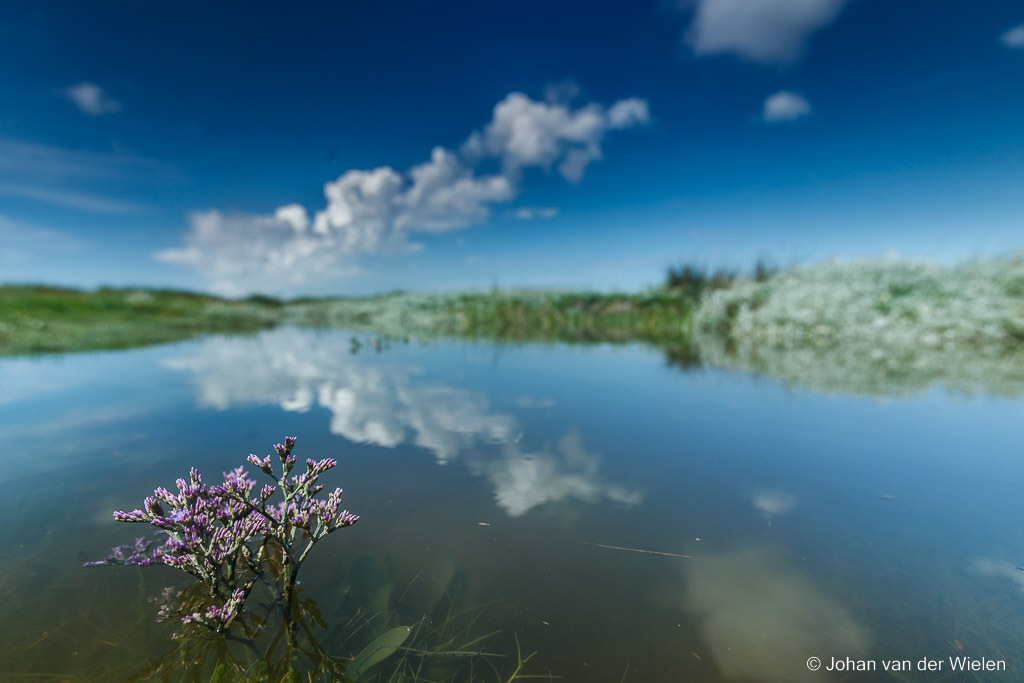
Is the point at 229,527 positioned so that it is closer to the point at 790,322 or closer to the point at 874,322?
the point at 790,322

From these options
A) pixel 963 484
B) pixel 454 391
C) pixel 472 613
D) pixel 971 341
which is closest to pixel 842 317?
pixel 971 341

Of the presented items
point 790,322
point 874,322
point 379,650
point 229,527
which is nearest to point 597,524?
point 379,650

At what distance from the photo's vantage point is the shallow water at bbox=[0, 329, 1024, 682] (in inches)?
52.1

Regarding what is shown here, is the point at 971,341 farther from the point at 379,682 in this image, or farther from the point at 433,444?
the point at 379,682

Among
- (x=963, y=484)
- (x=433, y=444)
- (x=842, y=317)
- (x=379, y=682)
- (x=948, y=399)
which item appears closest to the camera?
(x=379, y=682)

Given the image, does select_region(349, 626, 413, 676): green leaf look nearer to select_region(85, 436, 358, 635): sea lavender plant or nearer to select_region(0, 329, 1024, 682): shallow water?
select_region(0, 329, 1024, 682): shallow water

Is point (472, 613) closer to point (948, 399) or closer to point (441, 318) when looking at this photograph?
point (948, 399)

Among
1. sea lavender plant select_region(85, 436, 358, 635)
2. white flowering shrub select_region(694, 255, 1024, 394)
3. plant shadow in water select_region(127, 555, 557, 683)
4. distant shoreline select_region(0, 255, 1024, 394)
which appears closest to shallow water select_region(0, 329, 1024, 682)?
plant shadow in water select_region(127, 555, 557, 683)

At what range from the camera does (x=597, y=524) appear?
1.98m

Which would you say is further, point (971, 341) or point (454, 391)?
point (971, 341)

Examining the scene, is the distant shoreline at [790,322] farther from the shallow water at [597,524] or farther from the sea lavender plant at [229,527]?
the sea lavender plant at [229,527]

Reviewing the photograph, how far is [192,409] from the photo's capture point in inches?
156

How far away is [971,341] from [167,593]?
56.5 feet

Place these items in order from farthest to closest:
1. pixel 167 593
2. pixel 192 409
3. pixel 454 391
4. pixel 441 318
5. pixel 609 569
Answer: pixel 441 318, pixel 454 391, pixel 192 409, pixel 609 569, pixel 167 593
